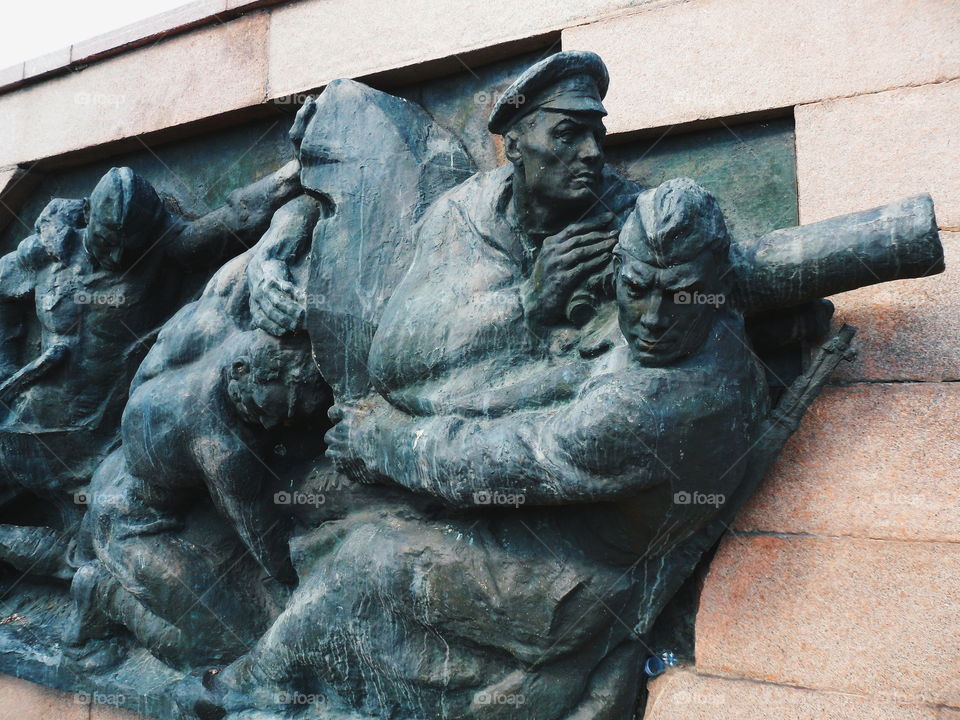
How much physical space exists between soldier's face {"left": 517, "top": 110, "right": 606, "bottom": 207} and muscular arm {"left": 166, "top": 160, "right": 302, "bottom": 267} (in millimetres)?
1462

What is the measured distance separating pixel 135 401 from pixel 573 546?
2.11 meters

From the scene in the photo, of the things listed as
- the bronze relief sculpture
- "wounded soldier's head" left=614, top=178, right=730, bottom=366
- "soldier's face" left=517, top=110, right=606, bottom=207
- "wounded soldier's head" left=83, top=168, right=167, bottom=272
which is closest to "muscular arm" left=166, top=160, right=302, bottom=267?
the bronze relief sculpture

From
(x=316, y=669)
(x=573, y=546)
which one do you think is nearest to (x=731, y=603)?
(x=573, y=546)

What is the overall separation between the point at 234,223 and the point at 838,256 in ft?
9.20

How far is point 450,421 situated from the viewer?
2.94 m

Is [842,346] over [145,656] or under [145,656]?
over

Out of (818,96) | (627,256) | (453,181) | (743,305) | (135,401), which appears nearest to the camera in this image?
(627,256)

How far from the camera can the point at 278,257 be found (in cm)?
383

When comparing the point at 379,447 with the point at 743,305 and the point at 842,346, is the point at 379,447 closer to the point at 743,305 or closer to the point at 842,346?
the point at 743,305

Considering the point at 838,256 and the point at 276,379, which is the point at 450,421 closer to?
the point at 276,379

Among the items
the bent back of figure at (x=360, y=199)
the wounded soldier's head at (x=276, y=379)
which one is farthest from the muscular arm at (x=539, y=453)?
the wounded soldier's head at (x=276, y=379)

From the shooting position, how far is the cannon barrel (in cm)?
261

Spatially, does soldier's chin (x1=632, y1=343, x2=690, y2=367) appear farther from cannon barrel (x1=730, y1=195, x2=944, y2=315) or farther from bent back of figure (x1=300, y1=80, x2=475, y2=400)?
bent back of figure (x1=300, y1=80, x2=475, y2=400)

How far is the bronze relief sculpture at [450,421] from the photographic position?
264 centimetres
